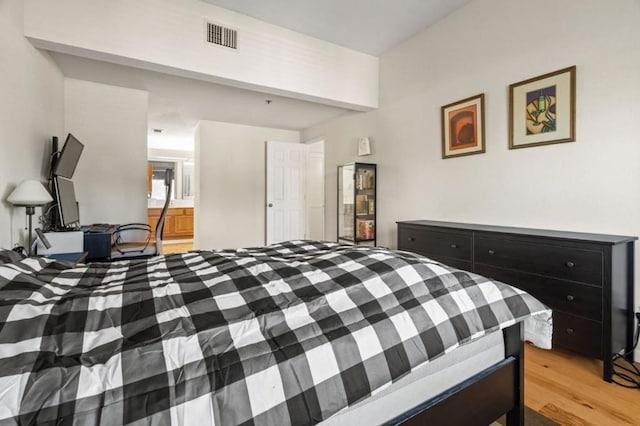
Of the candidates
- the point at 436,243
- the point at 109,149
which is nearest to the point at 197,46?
the point at 109,149

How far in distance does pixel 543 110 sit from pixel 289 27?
254 centimetres

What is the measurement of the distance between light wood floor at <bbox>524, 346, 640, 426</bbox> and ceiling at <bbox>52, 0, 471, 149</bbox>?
317cm

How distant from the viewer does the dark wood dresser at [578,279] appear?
1845mm

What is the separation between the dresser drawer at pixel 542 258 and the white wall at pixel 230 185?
4217 mm

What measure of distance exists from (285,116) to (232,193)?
5.54 ft

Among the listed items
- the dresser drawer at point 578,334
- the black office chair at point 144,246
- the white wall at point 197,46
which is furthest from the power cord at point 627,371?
the black office chair at point 144,246

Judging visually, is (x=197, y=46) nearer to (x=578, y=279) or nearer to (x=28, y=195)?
(x=28, y=195)

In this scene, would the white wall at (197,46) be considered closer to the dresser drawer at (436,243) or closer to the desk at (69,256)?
the desk at (69,256)

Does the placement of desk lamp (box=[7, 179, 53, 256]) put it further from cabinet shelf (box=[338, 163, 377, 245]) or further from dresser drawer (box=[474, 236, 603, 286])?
dresser drawer (box=[474, 236, 603, 286])

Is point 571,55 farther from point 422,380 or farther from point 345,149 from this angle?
point 345,149

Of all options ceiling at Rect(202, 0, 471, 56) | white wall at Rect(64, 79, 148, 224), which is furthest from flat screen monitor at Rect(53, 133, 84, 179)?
ceiling at Rect(202, 0, 471, 56)

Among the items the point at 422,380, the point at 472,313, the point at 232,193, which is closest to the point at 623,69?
the point at 472,313

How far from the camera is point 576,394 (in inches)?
69.1

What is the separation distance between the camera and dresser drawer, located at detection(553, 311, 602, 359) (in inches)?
74.1
